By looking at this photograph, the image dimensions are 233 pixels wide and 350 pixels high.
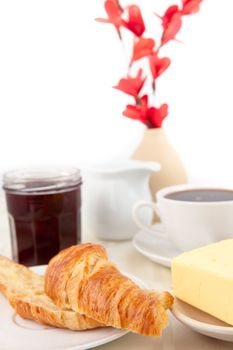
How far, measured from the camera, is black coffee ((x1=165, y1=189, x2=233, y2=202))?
1.08 m

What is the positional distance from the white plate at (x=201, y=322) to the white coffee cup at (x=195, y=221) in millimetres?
249

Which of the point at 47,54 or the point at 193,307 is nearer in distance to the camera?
the point at 193,307

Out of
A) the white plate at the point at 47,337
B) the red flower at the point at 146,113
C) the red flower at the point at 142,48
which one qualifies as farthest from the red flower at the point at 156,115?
the white plate at the point at 47,337

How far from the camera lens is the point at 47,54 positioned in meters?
1.65

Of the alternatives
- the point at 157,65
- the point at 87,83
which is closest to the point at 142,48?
the point at 157,65

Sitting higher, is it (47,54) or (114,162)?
(47,54)

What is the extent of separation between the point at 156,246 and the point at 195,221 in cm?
14

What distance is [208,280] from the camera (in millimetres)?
755

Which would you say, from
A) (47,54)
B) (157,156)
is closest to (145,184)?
(157,156)

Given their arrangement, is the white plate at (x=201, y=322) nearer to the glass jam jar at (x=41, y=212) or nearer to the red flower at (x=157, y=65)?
the glass jam jar at (x=41, y=212)

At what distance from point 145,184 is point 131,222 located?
83mm

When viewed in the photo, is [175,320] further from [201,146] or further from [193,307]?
[201,146]

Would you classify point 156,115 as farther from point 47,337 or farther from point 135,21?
point 47,337

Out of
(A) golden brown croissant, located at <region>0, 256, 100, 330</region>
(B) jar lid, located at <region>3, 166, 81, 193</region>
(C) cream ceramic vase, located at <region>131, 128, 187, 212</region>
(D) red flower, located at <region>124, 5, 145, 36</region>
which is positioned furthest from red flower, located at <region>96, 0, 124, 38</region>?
(A) golden brown croissant, located at <region>0, 256, 100, 330</region>
